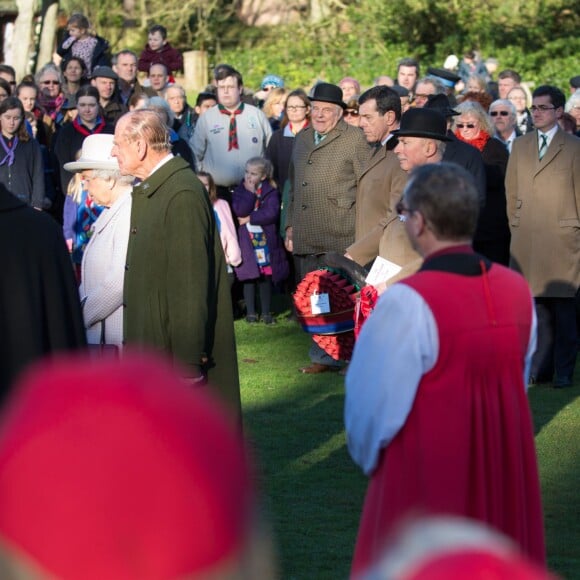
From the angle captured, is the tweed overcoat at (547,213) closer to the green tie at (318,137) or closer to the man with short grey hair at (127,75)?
the green tie at (318,137)

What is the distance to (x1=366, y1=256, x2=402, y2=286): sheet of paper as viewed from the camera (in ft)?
20.9

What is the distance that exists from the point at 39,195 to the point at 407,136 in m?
7.04

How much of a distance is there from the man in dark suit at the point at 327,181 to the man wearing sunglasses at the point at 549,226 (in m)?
1.34

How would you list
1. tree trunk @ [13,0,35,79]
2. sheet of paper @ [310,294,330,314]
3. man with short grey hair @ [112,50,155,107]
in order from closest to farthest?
1. sheet of paper @ [310,294,330,314]
2. man with short grey hair @ [112,50,155,107]
3. tree trunk @ [13,0,35,79]

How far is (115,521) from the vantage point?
3.54ft

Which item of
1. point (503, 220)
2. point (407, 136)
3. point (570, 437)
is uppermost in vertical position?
point (407, 136)

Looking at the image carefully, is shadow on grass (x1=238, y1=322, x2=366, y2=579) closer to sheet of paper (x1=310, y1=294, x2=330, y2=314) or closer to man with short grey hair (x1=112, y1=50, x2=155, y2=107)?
sheet of paper (x1=310, y1=294, x2=330, y2=314)

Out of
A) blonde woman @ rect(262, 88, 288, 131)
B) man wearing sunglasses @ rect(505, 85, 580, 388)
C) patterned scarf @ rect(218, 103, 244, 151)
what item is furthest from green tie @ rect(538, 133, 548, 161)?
blonde woman @ rect(262, 88, 288, 131)

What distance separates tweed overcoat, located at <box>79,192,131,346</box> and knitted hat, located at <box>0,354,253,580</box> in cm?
500

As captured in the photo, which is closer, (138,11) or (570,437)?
(570,437)

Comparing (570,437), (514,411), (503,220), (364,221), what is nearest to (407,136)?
(364,221)

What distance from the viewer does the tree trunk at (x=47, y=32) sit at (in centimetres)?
2248

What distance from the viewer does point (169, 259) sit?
5.66 metres

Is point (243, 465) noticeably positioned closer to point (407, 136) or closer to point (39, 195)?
point (407, 136)
